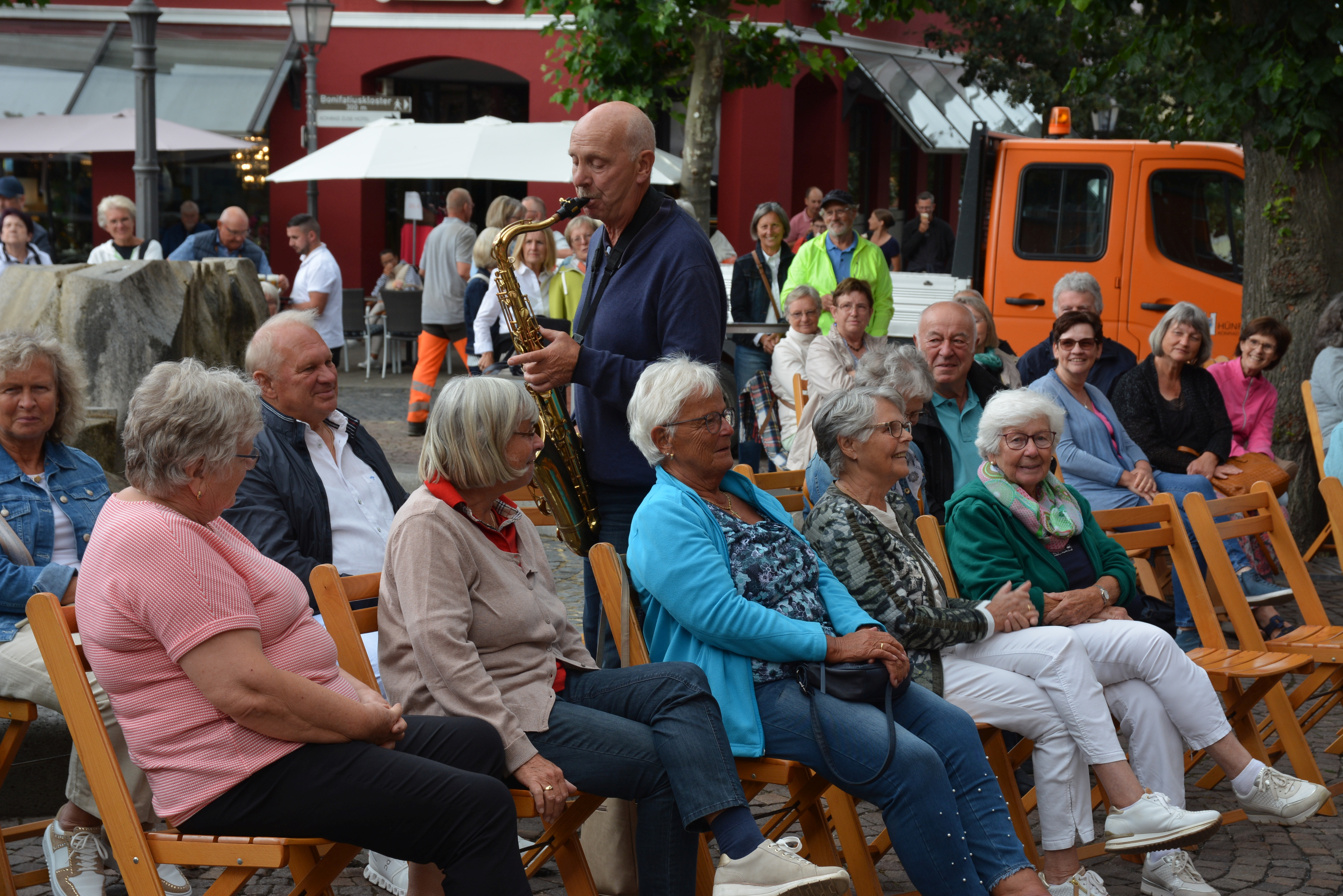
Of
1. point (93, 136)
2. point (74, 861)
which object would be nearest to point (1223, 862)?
point (74, 861)

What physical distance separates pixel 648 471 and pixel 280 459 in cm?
100

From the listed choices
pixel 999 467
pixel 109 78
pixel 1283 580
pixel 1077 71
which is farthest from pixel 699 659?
pixel 109 78

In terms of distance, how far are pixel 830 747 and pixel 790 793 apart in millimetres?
253

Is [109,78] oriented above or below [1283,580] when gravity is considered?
above

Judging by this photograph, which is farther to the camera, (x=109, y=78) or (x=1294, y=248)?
(x=109, y=78)

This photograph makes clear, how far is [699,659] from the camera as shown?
3.42 m

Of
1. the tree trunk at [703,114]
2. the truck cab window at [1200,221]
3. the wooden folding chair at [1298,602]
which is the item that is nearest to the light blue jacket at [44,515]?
the wooden folding chair at [1298,602]

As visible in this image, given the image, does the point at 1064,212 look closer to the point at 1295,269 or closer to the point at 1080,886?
the point at 1295,269

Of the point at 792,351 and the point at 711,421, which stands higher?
the point at 711,421

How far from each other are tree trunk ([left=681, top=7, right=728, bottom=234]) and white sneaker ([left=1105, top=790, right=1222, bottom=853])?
974 centimetres

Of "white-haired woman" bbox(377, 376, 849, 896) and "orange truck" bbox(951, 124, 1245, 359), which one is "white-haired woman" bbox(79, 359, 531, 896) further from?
"orange truck" bbox(951, 124, 1245, 359)

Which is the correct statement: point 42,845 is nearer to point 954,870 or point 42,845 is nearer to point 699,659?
point 699,659

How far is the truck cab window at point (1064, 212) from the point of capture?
9711mm

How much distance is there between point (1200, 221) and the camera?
9.58 m
